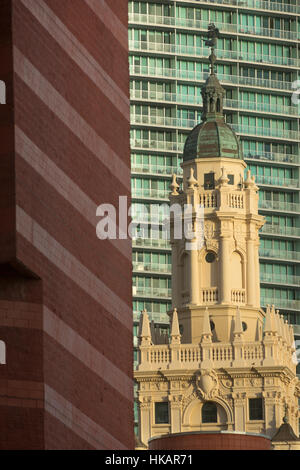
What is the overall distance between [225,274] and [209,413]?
10.3m

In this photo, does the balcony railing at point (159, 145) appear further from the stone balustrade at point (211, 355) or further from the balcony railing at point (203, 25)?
the stone balustrade at point (211, 355)

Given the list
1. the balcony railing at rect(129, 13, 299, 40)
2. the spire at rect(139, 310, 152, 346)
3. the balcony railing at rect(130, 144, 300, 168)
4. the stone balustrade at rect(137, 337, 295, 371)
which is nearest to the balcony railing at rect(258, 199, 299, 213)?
the balcony railing at rect(130, 144, 300, 168)

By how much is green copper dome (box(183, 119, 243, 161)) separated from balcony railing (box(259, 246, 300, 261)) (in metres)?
34.1

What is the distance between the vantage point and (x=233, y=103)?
190 m

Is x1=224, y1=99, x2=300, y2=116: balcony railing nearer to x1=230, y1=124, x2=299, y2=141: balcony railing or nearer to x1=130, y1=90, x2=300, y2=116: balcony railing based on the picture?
x1=130, y1=90, x2=300, y2=116: balcony railing

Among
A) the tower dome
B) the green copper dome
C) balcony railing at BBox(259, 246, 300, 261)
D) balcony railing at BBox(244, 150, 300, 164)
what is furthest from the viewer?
balcony railing at BBox(244, 150, 300, 164)

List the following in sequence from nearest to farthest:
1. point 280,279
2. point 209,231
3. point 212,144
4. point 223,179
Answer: point 209,231, point 223,179, point 212,144, point 280,279

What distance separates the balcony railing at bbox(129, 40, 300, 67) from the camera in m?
188

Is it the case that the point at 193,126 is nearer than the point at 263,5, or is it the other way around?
the point at 193,126

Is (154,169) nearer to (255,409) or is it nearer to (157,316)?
(157,316)

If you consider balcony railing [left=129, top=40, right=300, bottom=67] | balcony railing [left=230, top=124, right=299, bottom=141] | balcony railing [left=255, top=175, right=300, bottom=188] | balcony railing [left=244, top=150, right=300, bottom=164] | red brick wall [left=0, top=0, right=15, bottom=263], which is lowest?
red brick wall [left=0, top=0, right=15, bottom=263]

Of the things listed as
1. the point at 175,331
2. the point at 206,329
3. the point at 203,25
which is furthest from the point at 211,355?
the point at 203,25

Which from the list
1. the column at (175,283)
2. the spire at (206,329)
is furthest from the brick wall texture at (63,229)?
the column at (175,283)

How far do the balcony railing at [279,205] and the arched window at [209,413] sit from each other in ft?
162
